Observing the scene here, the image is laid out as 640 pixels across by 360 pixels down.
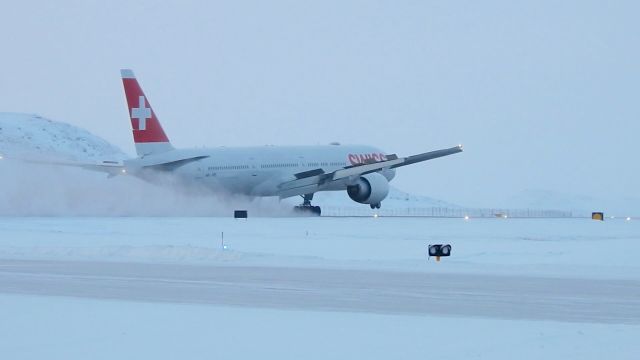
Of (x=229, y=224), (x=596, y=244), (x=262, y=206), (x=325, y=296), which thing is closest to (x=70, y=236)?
(x=229, y=224)

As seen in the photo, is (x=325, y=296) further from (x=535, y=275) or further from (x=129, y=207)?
(x=129, y=207)

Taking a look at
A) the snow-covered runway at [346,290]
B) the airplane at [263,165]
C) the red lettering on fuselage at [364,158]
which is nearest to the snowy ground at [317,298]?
the snow-covered runway at [346,290]

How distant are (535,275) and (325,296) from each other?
677 centimetres

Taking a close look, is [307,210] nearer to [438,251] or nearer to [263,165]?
[263,165]

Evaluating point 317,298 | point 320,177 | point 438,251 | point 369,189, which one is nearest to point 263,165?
point 320,177

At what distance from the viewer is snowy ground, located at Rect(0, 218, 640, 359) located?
14.0 m

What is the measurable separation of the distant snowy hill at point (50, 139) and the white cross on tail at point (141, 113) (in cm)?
10157

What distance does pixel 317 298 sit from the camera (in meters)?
19.4

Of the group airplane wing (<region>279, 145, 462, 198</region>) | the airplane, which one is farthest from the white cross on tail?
airplane wing (<region>279, 145, 462, 198</region>)

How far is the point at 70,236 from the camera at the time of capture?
38938 mm

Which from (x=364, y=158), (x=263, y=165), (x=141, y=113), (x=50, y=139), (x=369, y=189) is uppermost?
(x=50, y=139)

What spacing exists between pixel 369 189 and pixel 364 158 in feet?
16.3

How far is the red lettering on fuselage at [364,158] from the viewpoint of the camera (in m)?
64.9

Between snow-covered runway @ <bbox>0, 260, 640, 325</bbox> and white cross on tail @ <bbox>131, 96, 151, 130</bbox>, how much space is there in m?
30.8
